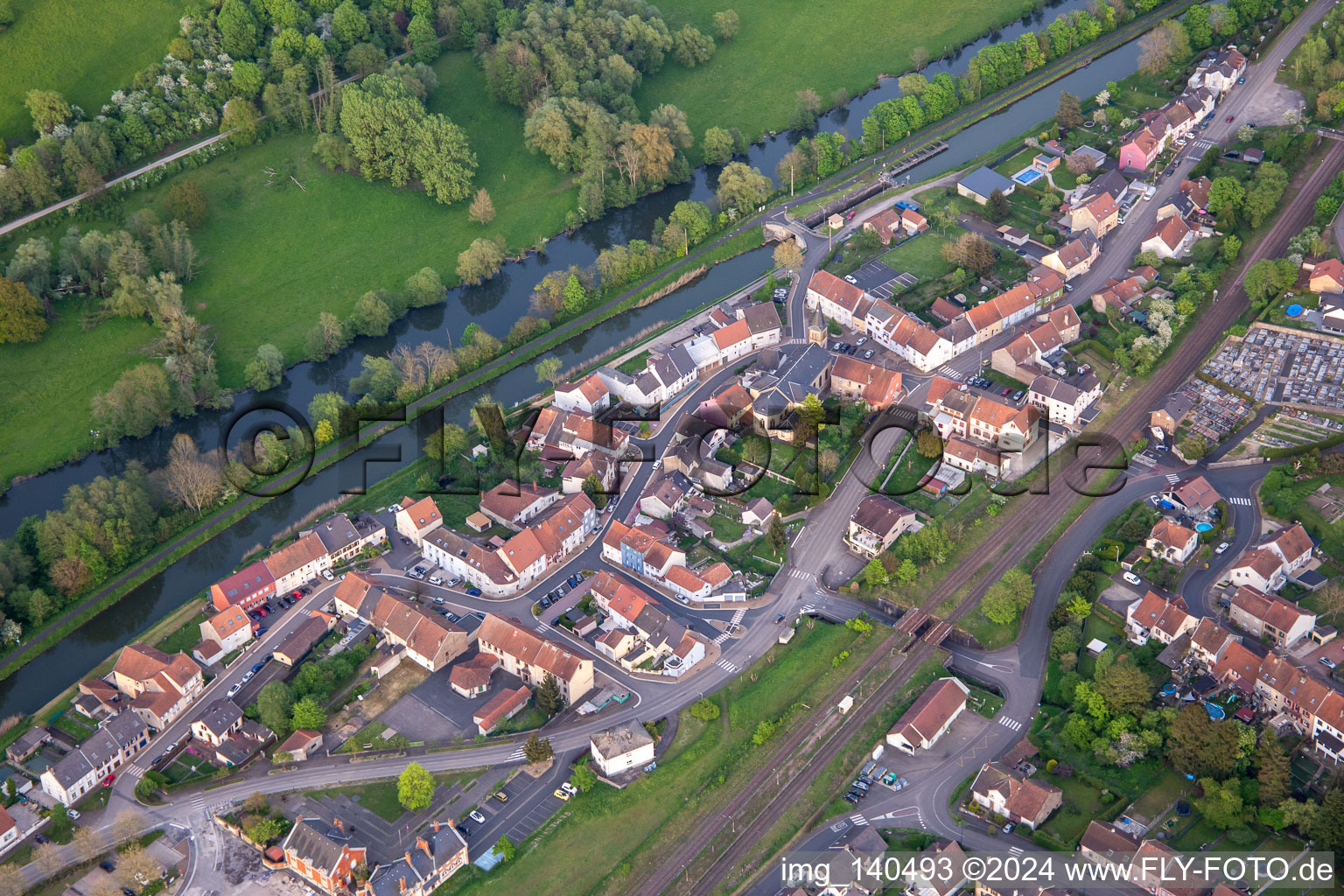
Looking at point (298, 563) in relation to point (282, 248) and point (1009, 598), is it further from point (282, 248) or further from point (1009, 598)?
point (1009, 598)

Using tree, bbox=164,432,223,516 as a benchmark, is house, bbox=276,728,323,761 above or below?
below

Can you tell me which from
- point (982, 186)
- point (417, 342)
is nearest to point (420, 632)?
point (417, 342)

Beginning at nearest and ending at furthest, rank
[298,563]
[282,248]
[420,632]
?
[420,632] < [298,563] < [282,248]

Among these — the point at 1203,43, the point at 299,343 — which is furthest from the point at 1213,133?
the point at 299,343

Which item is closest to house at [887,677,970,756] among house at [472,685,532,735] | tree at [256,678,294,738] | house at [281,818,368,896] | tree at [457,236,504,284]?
house at [472,685,532,735]

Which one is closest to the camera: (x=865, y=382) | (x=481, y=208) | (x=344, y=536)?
(x=344, y=536)

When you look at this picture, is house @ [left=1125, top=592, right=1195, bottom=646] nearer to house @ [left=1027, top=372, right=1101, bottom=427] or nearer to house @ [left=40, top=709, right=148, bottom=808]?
house @ [left=1027, top=372, right=1101, bottom=427]

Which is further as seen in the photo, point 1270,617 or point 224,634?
point 224,634
